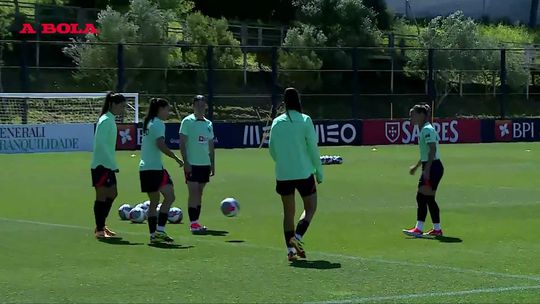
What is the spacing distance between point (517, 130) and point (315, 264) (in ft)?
107

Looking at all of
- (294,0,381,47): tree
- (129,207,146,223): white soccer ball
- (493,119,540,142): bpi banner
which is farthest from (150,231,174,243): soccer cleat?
(294,0,381,47): tree

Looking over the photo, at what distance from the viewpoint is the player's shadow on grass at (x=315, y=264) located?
12.1 meters

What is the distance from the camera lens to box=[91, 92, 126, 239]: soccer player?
14.6m

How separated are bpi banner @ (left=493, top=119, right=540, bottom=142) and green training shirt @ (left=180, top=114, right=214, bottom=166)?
95.6 ft

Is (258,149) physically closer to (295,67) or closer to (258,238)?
(295,67)

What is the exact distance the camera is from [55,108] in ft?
130

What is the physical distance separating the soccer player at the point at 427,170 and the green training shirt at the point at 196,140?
2.85m

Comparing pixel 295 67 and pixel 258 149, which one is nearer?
pixel 258 149

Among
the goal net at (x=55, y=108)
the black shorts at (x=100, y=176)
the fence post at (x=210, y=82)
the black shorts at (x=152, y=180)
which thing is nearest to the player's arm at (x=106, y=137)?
the black shorts at (x=100, y=176)

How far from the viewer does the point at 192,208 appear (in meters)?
15.3

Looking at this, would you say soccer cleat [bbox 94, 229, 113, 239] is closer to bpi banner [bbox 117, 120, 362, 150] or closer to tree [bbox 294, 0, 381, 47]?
bpi banner [bbox 117, 120, 362, 150]

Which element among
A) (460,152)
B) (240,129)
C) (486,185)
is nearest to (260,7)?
(240,129)

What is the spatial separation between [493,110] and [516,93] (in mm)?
2514

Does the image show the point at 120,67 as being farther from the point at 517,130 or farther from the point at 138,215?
the point at 138,215
